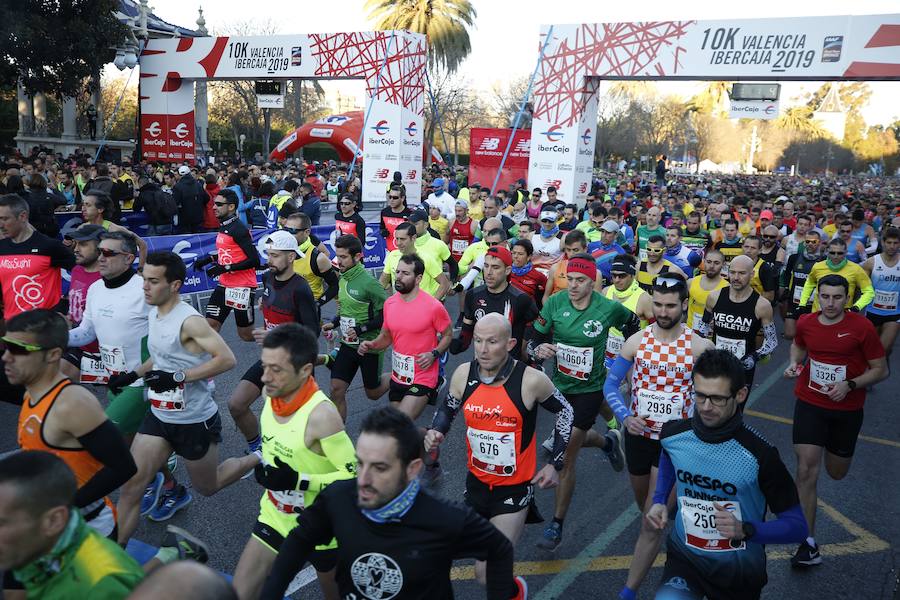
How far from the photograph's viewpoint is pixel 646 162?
217 ft

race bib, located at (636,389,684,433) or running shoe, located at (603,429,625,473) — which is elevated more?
race bib, located at (636,389,684,433)

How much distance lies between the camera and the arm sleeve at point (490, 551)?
255 centimetres

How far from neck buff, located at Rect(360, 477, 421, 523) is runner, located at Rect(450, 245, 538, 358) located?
3722mm

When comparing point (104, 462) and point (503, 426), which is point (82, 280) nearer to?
point (104, 462)

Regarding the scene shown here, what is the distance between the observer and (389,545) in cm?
245

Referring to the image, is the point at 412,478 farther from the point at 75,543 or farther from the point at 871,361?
the point at 871,361

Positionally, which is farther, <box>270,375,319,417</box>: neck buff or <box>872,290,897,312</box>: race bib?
<box>872,290,897,312</box>: race bib

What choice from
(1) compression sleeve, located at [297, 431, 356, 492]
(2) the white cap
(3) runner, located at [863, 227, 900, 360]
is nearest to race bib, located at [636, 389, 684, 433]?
(1) compression sleeve, located at [297, 431, 356, 492]

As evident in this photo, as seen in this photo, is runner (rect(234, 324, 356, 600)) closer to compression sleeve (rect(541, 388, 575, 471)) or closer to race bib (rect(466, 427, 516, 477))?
race bib (rect(466, 427, 516, 477))

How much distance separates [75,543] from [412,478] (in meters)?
1.07

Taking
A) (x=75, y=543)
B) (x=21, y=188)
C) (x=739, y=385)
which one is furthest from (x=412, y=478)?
(x=21, y=188)

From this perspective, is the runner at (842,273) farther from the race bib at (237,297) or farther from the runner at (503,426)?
the race bib at (237,297)

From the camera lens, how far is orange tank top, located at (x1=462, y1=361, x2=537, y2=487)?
3.91 metres

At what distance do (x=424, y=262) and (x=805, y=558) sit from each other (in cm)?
419
